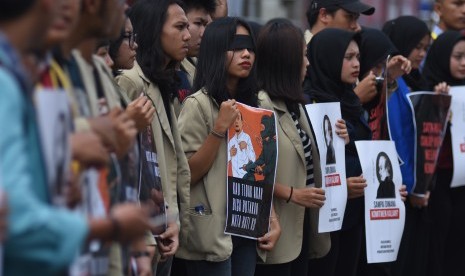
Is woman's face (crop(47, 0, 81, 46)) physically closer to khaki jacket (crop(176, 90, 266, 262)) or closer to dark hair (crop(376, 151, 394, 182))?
khaki jacket (crop(176, 90, 266, 262))

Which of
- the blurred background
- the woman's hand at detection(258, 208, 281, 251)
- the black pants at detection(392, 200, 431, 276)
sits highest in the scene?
the woman's hand at detection(258, 208, 281, 251)

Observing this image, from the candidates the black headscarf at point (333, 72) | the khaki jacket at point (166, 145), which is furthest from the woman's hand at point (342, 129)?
the khaki jacket at point (166, 145)

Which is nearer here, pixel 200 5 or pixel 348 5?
pixel 200 5

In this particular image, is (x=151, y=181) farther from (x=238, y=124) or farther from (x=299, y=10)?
(x=299, y=10)

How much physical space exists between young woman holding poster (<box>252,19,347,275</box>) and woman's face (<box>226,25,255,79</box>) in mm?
310

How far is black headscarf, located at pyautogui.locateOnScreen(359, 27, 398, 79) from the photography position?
26.8 ft

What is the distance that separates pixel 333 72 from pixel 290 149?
Answer: 1.01 meters

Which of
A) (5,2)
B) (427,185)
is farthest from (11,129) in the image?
(427,185)

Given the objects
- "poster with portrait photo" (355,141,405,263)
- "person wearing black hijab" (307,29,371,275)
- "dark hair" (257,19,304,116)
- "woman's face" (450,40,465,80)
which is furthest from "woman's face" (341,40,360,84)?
"woman's face" (450,40,465,80)

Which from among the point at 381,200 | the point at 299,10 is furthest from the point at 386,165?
the point at 299,10

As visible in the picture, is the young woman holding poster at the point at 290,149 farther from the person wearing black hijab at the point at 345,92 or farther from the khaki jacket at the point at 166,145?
the khaki jacket at the point at 166,145

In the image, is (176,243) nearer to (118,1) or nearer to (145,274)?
(145,274)

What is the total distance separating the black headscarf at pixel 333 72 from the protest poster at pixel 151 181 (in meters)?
2.34

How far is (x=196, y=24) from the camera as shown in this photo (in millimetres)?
7258
